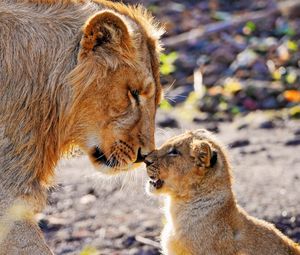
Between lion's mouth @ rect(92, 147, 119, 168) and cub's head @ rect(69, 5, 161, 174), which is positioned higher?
cub's head @ rect(69, 5, 161, 174)

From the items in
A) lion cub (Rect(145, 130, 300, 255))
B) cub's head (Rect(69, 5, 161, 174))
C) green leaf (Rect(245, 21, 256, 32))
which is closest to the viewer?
cub's head (Rect(69, 5, 161, 174))

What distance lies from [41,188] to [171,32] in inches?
230

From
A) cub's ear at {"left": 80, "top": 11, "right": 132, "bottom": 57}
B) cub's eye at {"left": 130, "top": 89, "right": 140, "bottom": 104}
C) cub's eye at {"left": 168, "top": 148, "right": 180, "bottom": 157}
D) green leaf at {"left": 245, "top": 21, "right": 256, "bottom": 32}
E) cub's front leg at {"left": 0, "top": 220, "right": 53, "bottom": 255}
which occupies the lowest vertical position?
green leaf at {"left": 245, "top": 21, "right": 256, "bottom": 32}

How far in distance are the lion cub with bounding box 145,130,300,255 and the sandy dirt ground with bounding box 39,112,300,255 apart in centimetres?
49

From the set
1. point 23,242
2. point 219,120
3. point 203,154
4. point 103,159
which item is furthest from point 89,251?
point 219,120

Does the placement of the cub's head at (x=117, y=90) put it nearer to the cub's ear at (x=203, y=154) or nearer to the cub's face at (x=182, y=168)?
the cub's face at (x=182, y=168)

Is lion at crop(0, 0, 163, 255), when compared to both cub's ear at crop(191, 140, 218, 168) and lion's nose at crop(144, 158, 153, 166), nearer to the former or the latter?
lion's nose at crop(144, 158, 153, 166)

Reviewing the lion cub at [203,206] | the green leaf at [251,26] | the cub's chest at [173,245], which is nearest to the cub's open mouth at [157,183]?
the lion cub at [203,206]

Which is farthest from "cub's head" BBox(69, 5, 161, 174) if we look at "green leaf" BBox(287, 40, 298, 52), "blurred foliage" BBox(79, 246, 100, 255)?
"green leaf" BBox(287, 40, 298, 52)

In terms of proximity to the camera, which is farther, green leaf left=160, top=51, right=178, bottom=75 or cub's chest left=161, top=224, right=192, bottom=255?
green leaf left=160, top=51, right=178, bottom=75

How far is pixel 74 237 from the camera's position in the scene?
6.69 m

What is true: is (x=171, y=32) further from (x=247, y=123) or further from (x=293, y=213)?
(x=293, y=213)

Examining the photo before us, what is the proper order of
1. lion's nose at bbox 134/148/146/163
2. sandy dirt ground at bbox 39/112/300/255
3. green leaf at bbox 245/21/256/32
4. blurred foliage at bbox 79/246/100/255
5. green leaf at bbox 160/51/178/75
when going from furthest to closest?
1. green leaf at bbox 245/21/256/32
2. green leaf at bbox 160/51/178/75
3. sandy dirt ground at bbox 39/112/300/255
4. blurred foliage at bbox 79/246/100/255
5. lion's nose at bbox 134/148/146/163

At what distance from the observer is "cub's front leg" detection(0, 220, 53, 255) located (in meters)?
5.33
